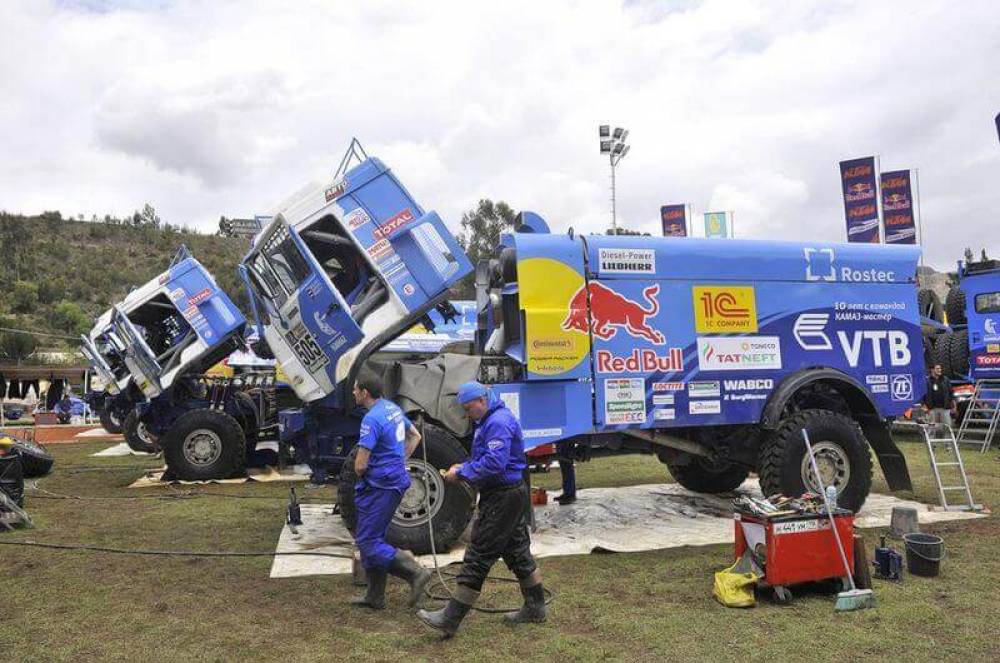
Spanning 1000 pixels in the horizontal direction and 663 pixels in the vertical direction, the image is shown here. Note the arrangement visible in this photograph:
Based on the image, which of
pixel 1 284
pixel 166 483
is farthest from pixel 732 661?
pixel 1 284

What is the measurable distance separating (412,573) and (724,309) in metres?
4.12

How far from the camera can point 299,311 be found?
701cm

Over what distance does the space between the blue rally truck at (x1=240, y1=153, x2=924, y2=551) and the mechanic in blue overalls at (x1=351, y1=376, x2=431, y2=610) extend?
1212mm

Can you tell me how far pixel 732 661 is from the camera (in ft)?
14.1

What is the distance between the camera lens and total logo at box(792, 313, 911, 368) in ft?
25.8

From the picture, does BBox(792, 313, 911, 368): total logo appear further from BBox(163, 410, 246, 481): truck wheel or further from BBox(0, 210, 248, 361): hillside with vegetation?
BBox(0, 210, 248, 361): hillside with vegetation

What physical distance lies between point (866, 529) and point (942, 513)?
49.4 inches

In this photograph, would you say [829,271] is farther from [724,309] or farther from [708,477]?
[708,477]

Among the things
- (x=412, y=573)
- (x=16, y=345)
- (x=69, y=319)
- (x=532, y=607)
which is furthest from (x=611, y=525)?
(x=69, y=319)

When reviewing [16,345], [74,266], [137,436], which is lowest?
[137,436]

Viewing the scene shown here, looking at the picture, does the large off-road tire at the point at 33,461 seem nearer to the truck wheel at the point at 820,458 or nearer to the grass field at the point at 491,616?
the grass field at the point at 491,616

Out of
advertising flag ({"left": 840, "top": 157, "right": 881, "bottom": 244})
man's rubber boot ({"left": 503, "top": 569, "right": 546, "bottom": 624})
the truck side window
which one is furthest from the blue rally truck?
advertising flag ({"left": 840, "top": 157, "right": 881, "bottom": 244})

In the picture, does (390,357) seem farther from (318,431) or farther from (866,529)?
(866,529)

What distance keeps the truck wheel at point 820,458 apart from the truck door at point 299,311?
4.17 meters
